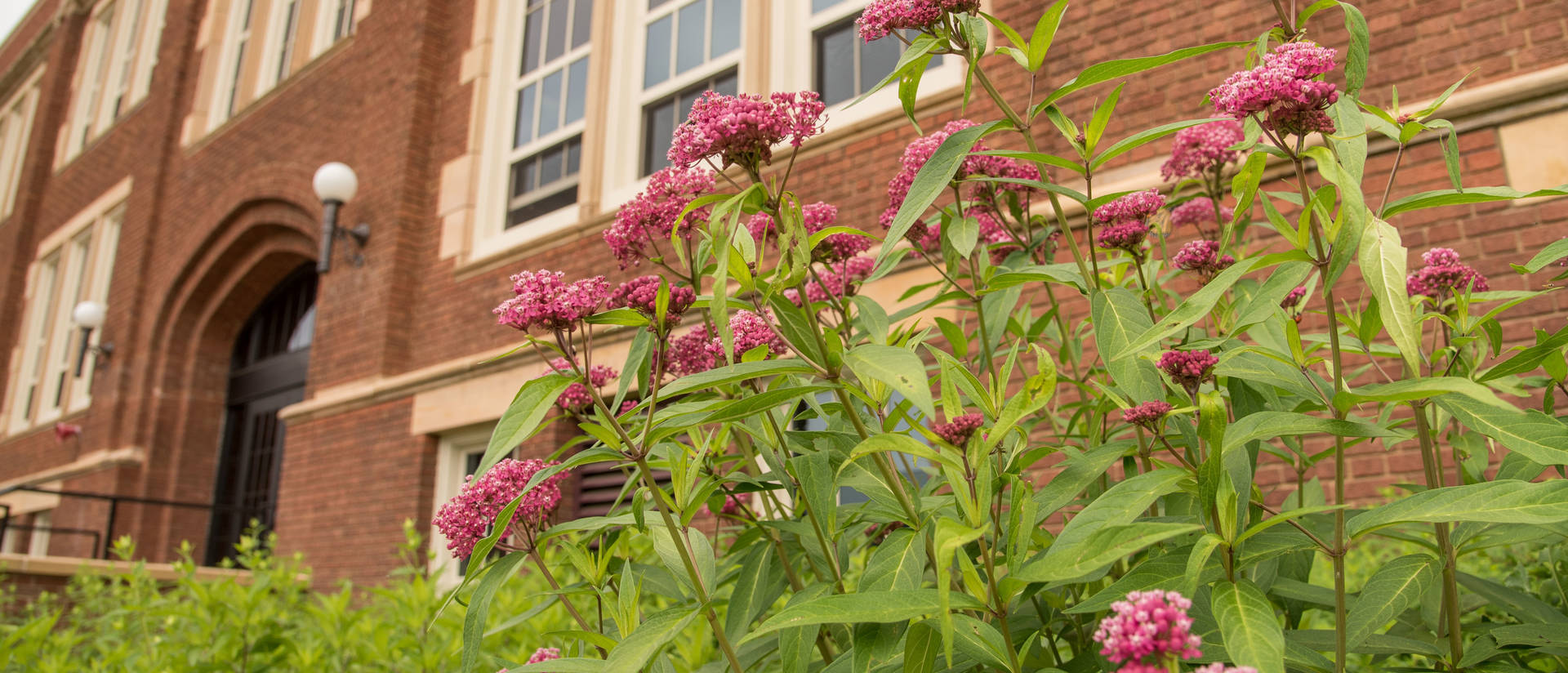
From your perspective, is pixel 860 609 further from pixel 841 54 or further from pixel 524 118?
pixel 524 118

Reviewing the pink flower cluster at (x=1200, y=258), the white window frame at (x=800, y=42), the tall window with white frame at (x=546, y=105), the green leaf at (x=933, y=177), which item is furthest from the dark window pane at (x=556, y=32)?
the green leaf at (x=933, y=177)

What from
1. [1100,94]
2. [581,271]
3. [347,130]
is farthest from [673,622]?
[347,130]

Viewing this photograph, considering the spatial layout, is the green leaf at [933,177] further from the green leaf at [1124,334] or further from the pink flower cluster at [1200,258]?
the pink flower cluster at [1200,258]

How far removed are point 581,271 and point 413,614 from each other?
15.4ft

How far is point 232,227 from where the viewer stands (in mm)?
11336

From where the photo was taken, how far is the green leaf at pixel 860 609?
93 cm

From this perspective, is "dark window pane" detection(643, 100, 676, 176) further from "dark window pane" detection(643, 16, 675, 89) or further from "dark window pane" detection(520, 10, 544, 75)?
"dark window pane" detection(520, 10, 544, 75)

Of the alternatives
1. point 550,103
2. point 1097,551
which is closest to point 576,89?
point 550,103

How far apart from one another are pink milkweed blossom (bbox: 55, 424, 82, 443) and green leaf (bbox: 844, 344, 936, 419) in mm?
15249

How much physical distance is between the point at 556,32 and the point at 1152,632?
Answer: 9.09m

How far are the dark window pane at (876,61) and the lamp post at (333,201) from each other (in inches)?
206

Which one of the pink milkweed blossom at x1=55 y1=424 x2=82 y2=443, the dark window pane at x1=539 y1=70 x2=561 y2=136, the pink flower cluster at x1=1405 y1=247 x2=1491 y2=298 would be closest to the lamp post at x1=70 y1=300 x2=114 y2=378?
the pink milkweed blossom at x1=55 y1=424 x2=82 y2=443

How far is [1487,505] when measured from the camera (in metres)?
0.97

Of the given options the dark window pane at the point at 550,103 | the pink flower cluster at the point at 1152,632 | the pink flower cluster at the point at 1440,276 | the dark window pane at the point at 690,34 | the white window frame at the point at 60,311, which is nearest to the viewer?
the pink flower cluster at the point at 1152,632
